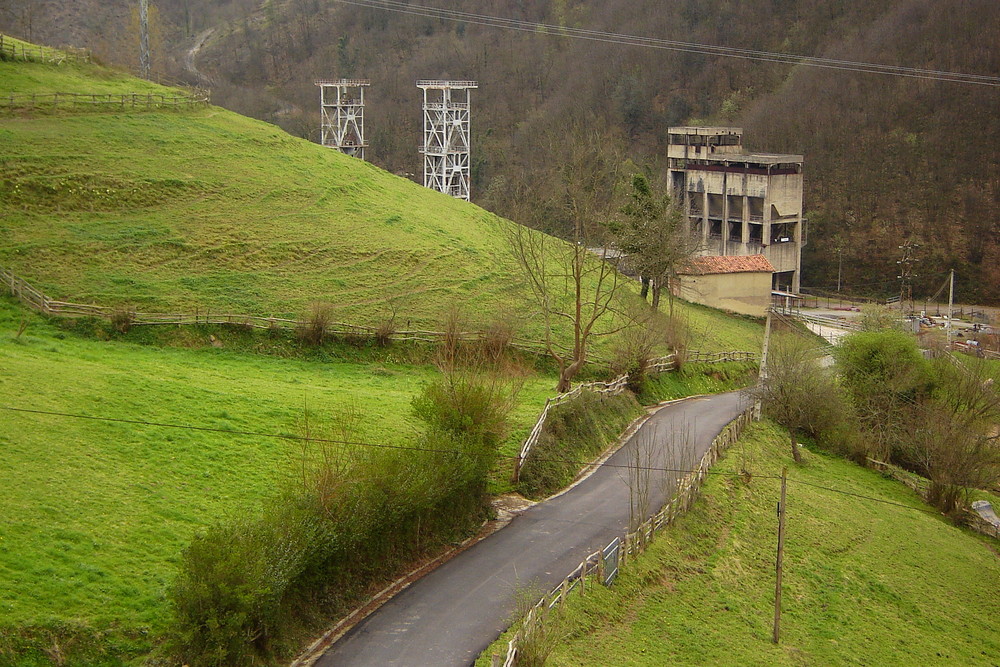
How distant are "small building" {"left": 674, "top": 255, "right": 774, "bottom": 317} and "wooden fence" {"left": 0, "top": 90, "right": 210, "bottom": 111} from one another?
95.6ft

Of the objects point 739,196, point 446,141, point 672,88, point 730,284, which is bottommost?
point 730,284

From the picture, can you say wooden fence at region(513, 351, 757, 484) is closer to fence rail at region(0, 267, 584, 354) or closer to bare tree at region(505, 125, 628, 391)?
bare tree at region(505, 125, 628, 391)

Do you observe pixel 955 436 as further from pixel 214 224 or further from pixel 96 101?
pixel 96 101

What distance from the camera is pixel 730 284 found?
2222 inches

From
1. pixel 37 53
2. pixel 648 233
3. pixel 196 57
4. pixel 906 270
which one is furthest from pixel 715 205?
pixel 196 57

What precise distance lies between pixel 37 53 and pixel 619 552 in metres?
48.9

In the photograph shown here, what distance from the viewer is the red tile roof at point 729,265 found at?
5516cm

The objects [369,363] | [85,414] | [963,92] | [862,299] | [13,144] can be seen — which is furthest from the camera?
[963,92]

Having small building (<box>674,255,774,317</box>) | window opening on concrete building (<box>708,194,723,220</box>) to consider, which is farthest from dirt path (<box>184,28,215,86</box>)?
small building (<box>674,255,774,317</box>)

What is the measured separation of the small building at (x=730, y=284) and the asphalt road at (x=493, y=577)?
90.0ft

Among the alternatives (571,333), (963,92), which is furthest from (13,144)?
(963,92)

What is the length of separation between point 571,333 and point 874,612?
18922mm

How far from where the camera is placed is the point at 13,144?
43.5 metres

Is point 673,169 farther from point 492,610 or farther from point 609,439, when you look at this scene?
point 492,610
